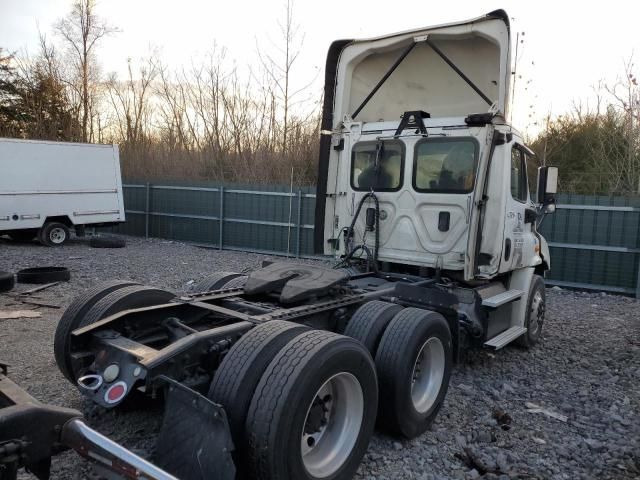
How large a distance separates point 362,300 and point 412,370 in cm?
92

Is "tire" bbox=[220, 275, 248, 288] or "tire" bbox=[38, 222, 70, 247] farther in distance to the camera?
"tire" bbox=[38, 222, 70, 247]

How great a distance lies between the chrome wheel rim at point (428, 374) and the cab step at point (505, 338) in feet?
4.03

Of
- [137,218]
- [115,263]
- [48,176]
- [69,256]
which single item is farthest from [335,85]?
[137,218]

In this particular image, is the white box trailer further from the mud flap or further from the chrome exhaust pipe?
the chrome exhaust pipe

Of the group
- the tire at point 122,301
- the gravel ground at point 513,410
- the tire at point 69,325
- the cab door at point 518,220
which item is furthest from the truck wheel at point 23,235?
the cab door at point 518,220

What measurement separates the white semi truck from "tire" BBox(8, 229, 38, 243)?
12.3 metres

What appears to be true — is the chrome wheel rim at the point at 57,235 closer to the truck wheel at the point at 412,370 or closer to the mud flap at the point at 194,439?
the truck wheel at the point at 412,370

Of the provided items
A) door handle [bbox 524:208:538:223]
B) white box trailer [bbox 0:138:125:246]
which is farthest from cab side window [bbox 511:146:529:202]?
white box trailer [bbox 0:138:125:246]

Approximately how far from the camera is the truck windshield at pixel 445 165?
571 cm

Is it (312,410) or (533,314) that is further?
(533,314)

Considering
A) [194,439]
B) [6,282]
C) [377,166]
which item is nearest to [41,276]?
[6,282]

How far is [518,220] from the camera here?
6227 mm

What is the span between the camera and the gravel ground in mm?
3680

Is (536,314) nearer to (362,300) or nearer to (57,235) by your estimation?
(362,300)
